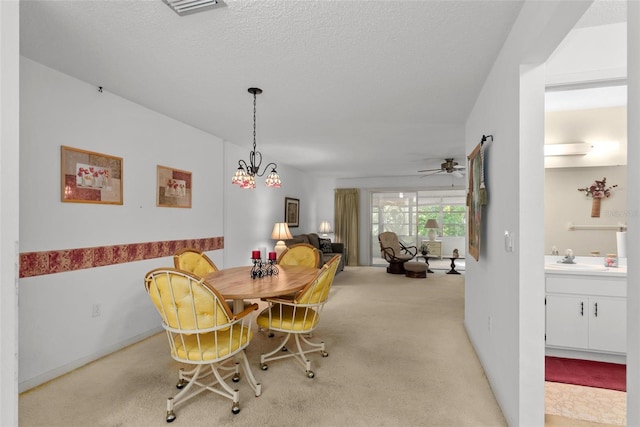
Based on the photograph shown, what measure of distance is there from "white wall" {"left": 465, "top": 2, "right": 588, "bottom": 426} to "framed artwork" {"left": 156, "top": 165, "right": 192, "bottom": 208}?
3349 millimetres

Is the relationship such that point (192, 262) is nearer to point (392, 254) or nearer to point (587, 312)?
point (587, 312)

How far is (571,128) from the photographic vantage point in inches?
125

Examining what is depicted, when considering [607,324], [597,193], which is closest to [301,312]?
[607,324]

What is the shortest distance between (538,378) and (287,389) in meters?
1.63

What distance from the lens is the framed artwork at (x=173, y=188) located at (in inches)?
144

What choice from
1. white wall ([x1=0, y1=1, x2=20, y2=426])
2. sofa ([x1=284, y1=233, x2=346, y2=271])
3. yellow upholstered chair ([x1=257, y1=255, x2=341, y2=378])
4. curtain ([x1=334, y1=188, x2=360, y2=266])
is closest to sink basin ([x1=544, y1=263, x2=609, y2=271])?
yellow upholstered chair ([x1=257, y1=255, x2=341, y2=378])

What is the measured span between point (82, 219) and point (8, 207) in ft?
5.49

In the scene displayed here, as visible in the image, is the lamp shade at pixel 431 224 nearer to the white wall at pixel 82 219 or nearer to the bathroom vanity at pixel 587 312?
the bathroom vanity at pixel 587 312

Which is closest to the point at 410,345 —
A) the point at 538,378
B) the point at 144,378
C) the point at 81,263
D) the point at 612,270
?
the point at 538,378

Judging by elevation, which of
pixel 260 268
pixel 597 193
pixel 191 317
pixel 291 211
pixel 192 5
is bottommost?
pixel 191 317

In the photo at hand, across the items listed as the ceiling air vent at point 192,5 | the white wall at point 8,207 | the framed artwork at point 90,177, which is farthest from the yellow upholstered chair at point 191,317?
the ceiling air vent at point 192,5

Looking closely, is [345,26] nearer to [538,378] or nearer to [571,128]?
[538,378]

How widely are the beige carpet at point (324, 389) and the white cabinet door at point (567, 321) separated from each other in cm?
73

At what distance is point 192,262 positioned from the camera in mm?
3193
